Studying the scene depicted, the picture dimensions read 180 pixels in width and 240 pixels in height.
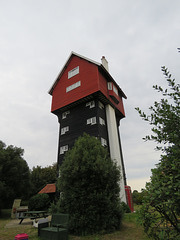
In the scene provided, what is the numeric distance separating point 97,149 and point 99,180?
6.81 feet

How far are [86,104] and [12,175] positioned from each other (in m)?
14.6

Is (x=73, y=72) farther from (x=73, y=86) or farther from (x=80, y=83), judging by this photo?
(x=80, y=83)

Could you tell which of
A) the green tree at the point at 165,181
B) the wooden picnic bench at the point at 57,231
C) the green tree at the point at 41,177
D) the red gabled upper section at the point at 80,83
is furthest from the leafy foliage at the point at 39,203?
the green tree at the point at 165,181

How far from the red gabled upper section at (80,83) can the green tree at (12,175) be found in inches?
370

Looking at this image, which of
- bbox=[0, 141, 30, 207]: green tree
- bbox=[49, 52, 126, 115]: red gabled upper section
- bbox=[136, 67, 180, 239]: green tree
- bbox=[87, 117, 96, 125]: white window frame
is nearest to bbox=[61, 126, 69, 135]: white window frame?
bbox=[49, 52, 126, 115]: red gabled upper section

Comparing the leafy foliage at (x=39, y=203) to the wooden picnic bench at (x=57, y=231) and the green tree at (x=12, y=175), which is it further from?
the wooden picnic bench at (x=57, y=231)

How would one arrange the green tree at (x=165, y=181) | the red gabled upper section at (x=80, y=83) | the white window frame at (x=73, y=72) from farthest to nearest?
1. the white window frame at (x=73, y=72)
2. the red gabled upper section at (x=80, y=83)
3. the green tree at (x=165, y=181)

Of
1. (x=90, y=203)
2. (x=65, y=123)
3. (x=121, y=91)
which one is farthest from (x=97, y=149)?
(x=121, y=91)

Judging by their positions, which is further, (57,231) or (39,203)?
(39,203)

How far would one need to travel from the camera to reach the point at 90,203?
8.84 meters

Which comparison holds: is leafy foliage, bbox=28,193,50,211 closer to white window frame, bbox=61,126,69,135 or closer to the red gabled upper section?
white window frame, bbox=61,126,69,135

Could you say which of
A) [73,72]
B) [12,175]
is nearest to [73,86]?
[73,72]

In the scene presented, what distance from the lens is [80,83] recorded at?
2419cm

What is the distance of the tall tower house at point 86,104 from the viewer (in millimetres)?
22344
